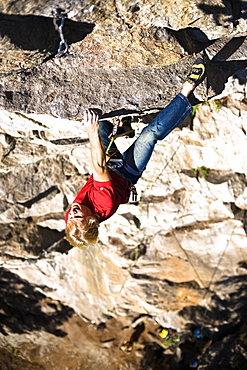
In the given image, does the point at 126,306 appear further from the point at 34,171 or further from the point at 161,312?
the point at 34,171

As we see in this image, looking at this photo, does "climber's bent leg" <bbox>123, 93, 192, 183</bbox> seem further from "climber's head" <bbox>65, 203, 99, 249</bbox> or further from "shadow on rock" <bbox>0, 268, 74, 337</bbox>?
"shadow on rock" <bbox>0, 268, 74, 337</bbox>

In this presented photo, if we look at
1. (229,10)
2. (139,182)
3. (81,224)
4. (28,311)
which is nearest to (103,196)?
(81,224)

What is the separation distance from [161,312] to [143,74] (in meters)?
5.55

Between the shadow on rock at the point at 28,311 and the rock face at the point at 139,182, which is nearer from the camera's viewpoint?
the rock face at the point at 139,182

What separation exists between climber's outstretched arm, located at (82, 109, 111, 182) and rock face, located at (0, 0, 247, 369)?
31.3 inches

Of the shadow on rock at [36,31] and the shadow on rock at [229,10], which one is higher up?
the shadow on rock at [229,10]

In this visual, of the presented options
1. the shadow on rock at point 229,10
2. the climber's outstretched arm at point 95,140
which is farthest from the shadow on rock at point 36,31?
the shadow on rock at point 229,10

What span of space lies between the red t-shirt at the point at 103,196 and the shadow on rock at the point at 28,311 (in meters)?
4.57

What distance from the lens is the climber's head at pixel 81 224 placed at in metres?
2.76

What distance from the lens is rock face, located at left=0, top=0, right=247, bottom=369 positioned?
2.83 meters

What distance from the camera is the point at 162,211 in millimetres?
5500

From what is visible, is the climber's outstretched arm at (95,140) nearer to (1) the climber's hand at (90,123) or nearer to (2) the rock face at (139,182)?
(1) the climber's hand at (90,123)

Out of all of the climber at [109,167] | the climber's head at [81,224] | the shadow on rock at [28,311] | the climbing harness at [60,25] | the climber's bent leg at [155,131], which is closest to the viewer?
the climbing harness at [60,25]

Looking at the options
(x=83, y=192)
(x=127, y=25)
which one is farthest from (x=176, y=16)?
(x=83, y=192)
